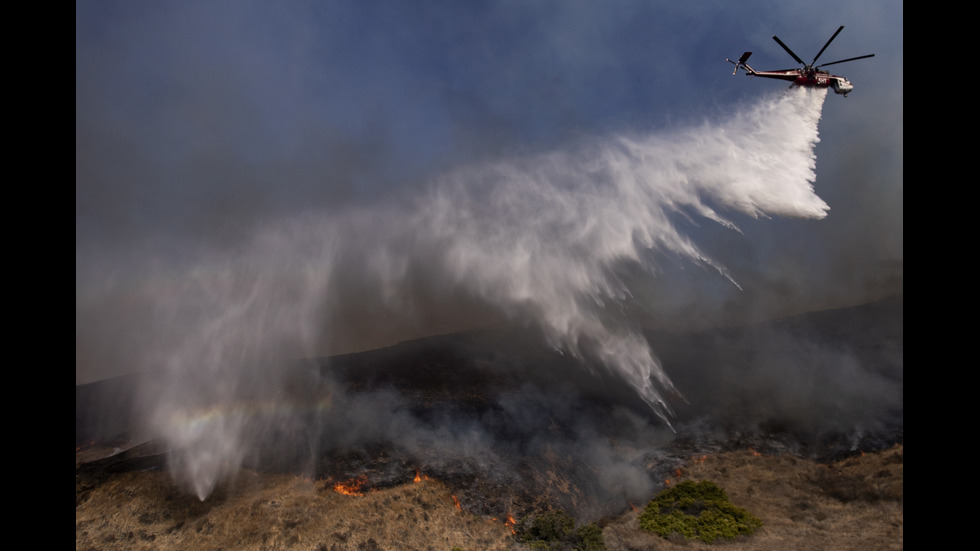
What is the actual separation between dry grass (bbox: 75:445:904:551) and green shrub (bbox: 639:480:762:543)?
3.23ft

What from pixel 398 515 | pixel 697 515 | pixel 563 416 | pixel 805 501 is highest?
pixel 563 416

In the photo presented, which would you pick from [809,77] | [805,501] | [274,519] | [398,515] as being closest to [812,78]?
[809,77]

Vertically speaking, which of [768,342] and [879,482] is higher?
[768,342]

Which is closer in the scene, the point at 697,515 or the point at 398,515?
the point at 697,515

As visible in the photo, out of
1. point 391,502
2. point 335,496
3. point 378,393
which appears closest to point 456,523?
point 391,502

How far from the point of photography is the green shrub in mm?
30906

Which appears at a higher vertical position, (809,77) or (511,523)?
(809,77)

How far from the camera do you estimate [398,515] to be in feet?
111

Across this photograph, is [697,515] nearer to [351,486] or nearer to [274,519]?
[351,486]

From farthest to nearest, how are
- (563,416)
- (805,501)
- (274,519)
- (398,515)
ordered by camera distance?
(563,416)
(398,515)
(805,501)
(274,519)

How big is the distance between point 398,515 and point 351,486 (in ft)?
17.8

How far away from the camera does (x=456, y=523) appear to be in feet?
111
